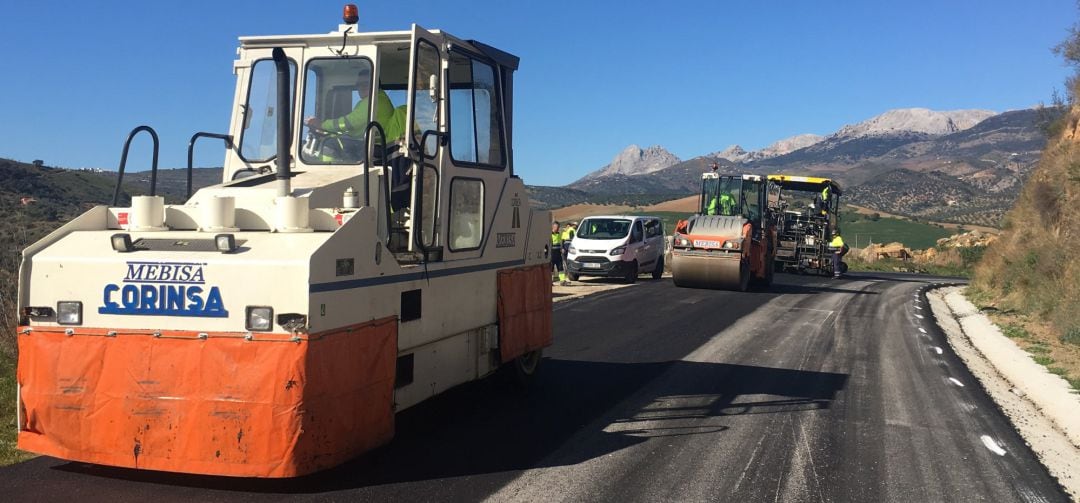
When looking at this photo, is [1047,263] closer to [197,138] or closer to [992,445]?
[992,445]

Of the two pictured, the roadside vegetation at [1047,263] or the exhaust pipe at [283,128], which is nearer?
the exhaust pipe at [283,128]

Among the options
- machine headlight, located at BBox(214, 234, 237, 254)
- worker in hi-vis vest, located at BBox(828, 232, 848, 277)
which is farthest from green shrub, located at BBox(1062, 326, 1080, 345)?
worker in hi-vis vest, located at BBox(828, 232, 848, 277)

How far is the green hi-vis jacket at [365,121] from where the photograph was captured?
668cm

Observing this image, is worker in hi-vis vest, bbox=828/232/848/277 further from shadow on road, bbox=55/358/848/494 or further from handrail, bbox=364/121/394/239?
handrail, bbox=364/121/394/239

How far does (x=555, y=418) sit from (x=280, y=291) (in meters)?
3.33

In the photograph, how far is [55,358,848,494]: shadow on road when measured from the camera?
5.62 meters

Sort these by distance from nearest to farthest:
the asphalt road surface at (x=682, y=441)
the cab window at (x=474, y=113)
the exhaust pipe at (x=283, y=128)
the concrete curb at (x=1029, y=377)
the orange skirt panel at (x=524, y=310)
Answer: the exhaust pipe at (x=283, y=128), the asphalt road surface at (x=682, y=441), the cab window at (x=474, y=113), the orange skirt panel at (x=524, y=310), the concrete curb at (x=1029, y=377)

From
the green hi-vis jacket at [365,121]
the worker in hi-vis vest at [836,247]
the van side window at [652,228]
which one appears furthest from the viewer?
the worker in hi-vis vest at [836,247]

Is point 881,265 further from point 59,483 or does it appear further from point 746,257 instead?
point 59,483

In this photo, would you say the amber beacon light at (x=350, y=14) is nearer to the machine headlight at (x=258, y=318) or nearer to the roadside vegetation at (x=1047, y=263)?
the machine headlight at (x=258, y=318)

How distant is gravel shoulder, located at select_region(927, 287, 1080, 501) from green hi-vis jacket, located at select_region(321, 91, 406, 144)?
18.0 feet

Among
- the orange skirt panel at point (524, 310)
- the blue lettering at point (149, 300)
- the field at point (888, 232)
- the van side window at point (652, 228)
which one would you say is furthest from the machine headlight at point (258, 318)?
the field at point (888, 232)

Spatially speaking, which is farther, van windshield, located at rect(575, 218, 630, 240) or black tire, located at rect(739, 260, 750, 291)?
van windshield, located at rect(575, 218, 630, 240)

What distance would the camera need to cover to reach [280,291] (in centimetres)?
490
